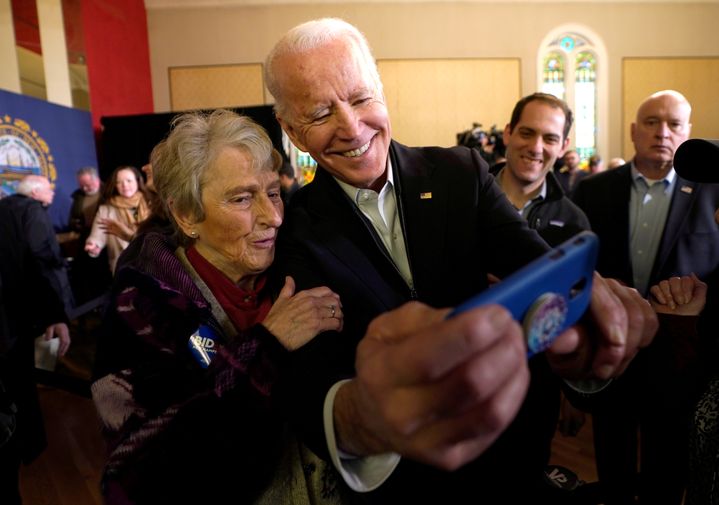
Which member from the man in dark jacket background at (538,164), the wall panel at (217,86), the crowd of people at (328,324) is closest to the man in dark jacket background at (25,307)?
the crowd of people at (328,324)

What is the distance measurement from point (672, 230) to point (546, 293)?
2.42 meters

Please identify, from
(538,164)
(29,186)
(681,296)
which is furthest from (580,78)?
(681,296)

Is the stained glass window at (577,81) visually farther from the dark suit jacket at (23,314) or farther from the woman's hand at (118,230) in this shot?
the dark suit jacket at (23,314)

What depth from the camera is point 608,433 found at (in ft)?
3.89

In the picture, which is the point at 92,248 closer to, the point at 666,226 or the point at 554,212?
the point at 554,212

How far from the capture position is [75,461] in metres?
3.04

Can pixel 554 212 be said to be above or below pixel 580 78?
below

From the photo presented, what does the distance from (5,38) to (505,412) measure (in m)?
6.59

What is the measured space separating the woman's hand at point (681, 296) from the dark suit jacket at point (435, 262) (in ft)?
1.13

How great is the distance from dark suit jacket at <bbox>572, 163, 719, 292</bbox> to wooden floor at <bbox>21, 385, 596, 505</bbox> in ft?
3.45

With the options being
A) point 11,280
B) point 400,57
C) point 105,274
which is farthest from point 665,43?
point 11,280

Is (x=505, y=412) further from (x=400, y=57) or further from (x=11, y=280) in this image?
(x=400, y=57)

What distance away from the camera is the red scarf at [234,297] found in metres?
1.29

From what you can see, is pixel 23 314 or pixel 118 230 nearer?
pixel 23 314
